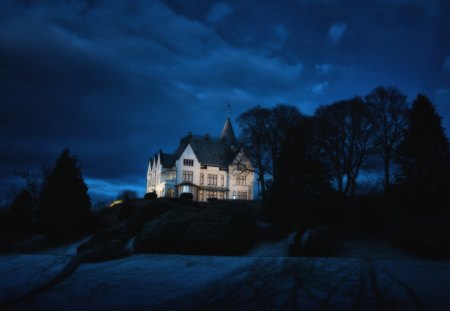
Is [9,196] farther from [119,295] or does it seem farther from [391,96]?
[391,96]

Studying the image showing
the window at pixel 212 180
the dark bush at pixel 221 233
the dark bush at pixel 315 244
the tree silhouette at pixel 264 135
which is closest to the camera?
the dark bush at pixel 315 244

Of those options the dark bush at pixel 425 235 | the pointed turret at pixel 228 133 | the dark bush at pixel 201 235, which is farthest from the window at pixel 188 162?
the dark bush at pixel 425 235

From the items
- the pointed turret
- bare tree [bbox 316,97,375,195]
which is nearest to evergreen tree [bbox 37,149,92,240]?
bare tree [bbox 316,97,375,195]

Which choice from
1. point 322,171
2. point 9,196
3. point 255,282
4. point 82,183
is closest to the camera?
point 255,282

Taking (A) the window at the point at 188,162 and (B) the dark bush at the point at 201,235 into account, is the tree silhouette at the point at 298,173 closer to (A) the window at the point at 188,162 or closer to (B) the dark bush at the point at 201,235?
(B) the dark bush at the point at 201,235

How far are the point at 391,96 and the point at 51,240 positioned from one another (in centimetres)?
3283

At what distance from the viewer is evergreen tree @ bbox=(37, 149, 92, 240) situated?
83.8ft

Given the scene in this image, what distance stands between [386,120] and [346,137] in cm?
397

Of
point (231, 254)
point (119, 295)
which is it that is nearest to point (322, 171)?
point (231, 254)

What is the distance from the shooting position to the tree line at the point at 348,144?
61.6ft

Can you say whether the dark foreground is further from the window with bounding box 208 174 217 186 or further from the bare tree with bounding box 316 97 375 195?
the window with bounding box 208 174 217 186

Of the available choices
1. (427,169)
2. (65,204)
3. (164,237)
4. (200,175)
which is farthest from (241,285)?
(200,175)

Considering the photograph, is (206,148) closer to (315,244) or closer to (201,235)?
(201,235)

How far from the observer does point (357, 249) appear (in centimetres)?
1658
